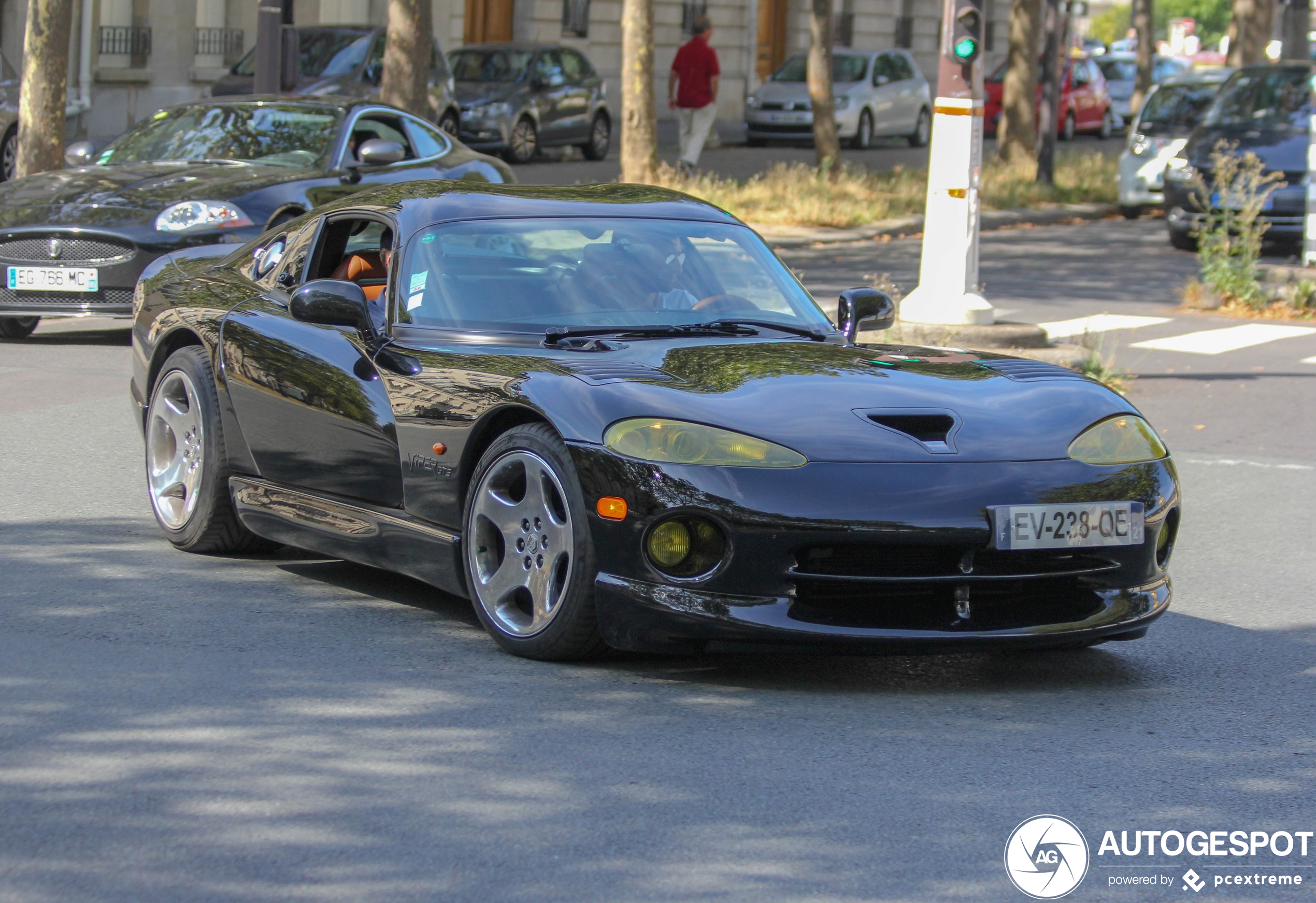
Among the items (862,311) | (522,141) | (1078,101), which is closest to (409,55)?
(522,141)

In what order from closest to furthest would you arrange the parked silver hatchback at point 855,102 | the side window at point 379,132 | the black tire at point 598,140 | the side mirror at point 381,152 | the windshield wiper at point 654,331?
the windshield wiper at point 654,331, the side mirror at point 381,152, the side window at point 379,132, the black tire at point 598,140, the parked silver hatchback at point 855,102

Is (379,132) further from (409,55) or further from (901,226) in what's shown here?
(901,226)

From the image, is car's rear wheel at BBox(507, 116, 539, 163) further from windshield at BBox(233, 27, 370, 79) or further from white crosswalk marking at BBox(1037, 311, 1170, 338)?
white crosswalk marking at BBox(1037, 311, 1170, 338)

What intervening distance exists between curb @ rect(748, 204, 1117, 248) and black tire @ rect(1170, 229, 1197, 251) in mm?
2442

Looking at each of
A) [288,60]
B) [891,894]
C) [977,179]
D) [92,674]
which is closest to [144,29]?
[288,60]

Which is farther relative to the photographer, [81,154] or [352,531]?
[81,154]

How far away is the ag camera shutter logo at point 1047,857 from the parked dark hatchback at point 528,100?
23.9 m

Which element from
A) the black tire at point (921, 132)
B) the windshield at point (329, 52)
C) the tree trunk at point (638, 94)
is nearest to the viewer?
the tree trunk at point (638, 94)

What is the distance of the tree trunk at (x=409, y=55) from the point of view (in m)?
17.7

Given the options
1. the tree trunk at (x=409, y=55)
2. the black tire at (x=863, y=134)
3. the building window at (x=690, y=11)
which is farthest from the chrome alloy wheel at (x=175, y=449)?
the building window at (x=690, y=11)

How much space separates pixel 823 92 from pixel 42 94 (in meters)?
10.8

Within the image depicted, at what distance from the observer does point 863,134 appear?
3516 centimetres

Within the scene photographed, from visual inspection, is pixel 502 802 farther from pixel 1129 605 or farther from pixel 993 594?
pixel 1129 605

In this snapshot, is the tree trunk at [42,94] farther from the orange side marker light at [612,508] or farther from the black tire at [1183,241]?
the orange side marker light at [612,508]
